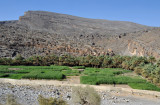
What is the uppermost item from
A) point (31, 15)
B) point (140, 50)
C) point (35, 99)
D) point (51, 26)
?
point (31, 15)

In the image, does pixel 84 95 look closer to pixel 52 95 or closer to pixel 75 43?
pixel 52 95

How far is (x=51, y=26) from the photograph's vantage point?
262 feet

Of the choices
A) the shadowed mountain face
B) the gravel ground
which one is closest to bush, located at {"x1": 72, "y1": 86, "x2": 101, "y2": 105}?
the gravel ground

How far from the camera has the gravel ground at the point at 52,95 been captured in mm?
18219

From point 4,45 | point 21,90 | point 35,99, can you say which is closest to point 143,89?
point 35,99

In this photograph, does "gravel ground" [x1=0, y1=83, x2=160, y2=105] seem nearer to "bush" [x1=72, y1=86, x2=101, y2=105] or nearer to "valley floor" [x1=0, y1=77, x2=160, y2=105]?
"valley floor" [x1=0, y1=77, x2=160, y2=105]

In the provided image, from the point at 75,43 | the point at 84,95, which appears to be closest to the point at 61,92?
the point at 84,95

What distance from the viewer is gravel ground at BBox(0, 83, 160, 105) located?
717 inches

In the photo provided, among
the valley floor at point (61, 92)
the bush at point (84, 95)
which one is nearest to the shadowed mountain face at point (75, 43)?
the valley floor at point (61, 92)

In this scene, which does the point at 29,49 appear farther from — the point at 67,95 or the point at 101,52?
the point at 67,95

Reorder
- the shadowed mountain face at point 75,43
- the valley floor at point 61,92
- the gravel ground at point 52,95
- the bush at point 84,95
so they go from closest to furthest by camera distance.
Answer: the bush at point 84,95 < the gravel ground at point 52,95 < the valley floor at point 61,92 < the shadowed mountain face at point 75,43

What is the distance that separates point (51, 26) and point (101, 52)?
32476 mm

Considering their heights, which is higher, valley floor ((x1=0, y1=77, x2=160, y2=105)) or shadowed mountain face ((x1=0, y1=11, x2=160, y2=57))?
shadowed mountain face ((x1=0, y1=11, x2=160, y2=57))

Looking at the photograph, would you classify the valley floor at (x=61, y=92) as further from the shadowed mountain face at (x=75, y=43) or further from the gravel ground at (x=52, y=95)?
the shadowed mountain face at (x=75, y=43)
